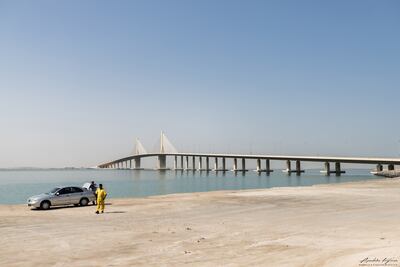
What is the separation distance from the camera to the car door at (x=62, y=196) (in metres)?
29.5

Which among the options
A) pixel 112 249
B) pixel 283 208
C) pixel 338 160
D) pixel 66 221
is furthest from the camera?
pixel 338 160

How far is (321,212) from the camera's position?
963 inches

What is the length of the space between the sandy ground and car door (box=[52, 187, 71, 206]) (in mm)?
4035

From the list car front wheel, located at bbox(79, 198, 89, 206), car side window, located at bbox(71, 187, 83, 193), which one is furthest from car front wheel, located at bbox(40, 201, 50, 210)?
car front wheel, located at bbox(79, 198, 89, 206)

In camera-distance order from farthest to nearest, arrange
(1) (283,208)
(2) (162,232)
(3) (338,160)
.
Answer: (3) (338,160) < (1) (283,208) < (2) (162,232)

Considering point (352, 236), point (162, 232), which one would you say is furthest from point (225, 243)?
point (352, 236)

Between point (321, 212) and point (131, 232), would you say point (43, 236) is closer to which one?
point (131, 232)

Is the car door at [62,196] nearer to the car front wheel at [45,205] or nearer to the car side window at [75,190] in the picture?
the car side window at [75,190]

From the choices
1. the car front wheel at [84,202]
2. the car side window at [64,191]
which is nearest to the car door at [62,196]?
the car side window at [64,191]

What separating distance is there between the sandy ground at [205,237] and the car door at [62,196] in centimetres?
404

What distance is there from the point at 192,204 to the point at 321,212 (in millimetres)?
9049

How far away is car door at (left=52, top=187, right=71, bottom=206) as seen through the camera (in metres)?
29.5

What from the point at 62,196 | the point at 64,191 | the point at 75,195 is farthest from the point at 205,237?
the point at 64,191

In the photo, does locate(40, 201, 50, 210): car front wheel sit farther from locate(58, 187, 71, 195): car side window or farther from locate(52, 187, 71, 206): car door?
locate(58, 187, 71, 195): car side window
